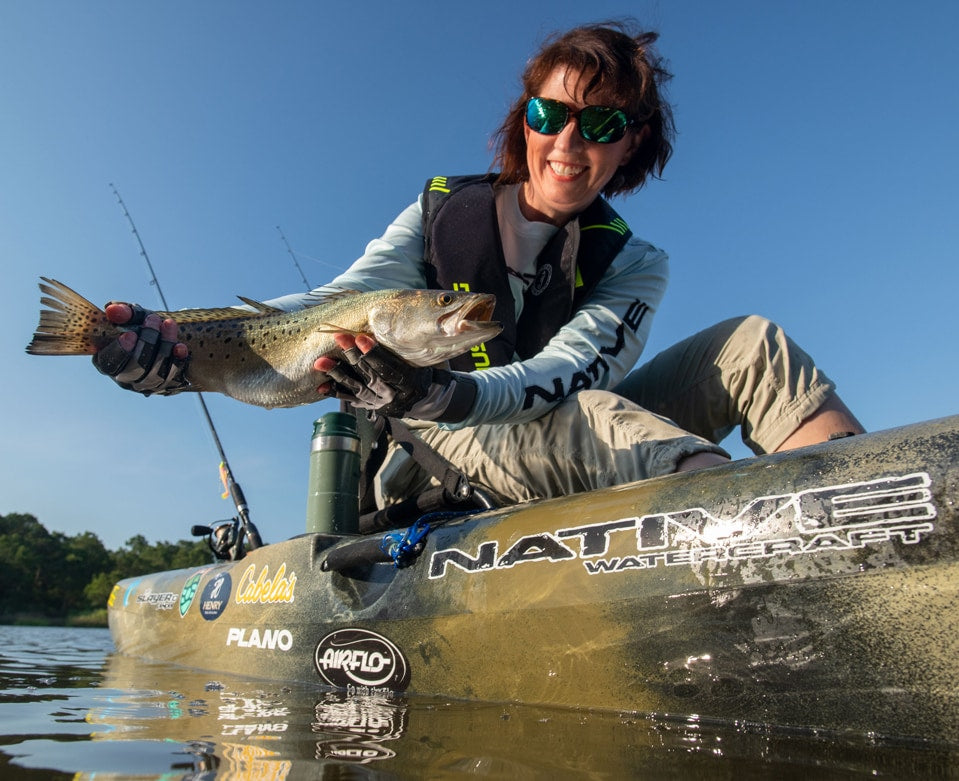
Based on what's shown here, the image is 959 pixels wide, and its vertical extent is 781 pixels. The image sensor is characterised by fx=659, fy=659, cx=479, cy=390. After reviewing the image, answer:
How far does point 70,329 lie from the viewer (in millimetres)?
2947

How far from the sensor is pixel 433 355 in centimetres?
292

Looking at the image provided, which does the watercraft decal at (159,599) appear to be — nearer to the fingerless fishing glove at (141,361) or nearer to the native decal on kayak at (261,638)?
the native decal on kayak at (261,638)

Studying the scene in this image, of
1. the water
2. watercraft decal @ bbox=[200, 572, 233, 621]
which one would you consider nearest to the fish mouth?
the water

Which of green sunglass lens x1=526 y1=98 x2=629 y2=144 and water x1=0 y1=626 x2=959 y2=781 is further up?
green sunglass lens x1=526 y1=98 x2=629 y2=144

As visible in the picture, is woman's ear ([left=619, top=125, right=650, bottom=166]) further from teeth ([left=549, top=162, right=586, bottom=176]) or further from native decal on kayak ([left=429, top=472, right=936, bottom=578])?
native decal on kayak ([left=429, top=472, right=936, bottom=578])

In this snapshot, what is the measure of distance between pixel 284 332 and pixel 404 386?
0.94 meters

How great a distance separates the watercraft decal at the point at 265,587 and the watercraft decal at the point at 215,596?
16 centimetres

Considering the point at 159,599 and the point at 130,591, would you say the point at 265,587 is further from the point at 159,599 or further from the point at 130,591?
the point at 130,591

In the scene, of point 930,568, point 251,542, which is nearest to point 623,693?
point 930,568

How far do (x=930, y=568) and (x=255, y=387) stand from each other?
2.80 m

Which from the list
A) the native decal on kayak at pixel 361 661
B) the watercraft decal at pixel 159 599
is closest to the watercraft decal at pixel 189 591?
the watercraft decal at pixel 159 599

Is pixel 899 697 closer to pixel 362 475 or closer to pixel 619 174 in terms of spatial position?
pixel 362 475

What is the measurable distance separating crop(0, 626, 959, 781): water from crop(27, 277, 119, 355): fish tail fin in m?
1.45

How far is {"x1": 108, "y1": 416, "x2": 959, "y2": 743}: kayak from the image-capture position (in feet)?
4.99
